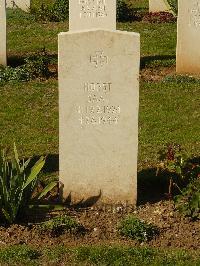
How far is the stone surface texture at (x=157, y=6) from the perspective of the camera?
18812mm

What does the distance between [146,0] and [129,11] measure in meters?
3.51

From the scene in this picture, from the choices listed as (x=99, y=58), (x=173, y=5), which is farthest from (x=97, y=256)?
(x=173, y=5)

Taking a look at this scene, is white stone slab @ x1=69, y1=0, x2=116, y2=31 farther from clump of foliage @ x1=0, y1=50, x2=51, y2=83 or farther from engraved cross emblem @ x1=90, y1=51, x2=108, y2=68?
engraved cross emblem @ x1=90, y1=51, x2=108, y2=68

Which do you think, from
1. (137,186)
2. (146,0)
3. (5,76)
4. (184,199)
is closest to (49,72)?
(5,76)

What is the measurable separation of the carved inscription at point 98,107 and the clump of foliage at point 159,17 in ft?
33.9

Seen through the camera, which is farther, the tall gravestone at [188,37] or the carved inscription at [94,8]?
the tall gravestone at [188,37]

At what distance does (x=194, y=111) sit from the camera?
11.2 meters

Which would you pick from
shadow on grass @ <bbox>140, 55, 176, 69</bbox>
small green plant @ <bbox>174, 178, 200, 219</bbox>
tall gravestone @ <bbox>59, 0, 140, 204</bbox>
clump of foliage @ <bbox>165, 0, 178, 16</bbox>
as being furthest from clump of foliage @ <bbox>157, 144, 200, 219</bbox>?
clump of foliage @ <bbox>165, 0, 178, 16</bbox>

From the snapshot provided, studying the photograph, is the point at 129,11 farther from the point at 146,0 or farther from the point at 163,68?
the point at 163,68

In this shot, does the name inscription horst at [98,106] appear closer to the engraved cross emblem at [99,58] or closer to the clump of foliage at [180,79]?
the engraved cross emblem at [99,58]

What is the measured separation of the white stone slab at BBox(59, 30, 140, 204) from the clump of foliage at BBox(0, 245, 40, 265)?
1.16m

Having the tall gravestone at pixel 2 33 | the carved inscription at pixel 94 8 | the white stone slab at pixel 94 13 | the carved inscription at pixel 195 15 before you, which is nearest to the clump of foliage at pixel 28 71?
the tall gravestone at pixel 2 33

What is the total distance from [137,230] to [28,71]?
6.35 meters

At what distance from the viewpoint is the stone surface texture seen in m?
18.8
